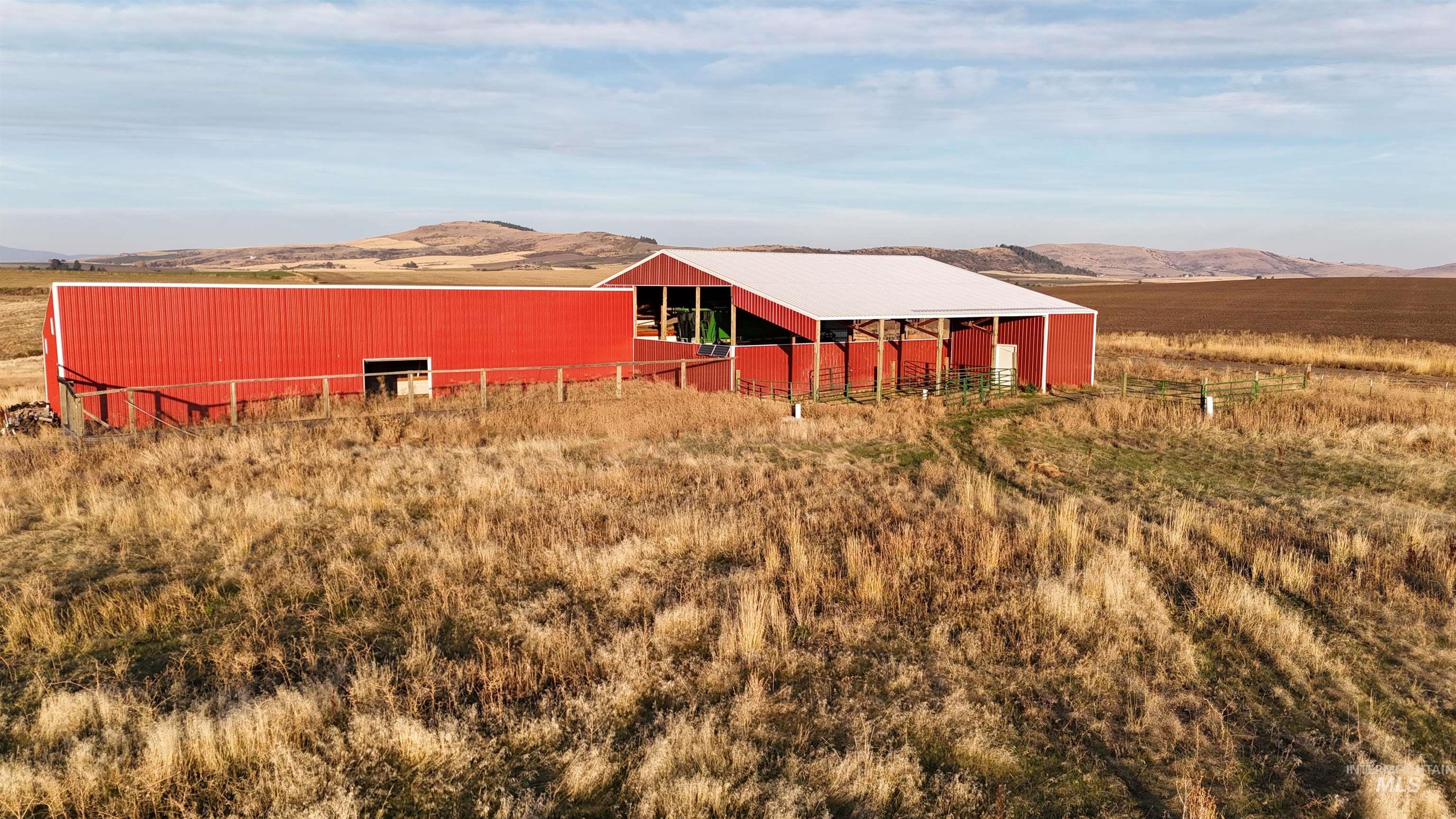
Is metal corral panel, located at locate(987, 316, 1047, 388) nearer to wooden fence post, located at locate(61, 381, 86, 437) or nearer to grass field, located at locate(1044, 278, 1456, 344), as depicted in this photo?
wooden fence post, located at locate(61, 381, 86, 437)

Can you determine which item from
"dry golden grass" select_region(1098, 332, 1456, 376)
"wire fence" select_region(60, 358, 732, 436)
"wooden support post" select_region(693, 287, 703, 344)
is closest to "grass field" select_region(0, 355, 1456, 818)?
"wire fence" select_region(60, 358, 732, 436)

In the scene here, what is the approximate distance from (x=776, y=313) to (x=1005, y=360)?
1036cm

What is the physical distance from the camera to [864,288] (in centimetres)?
3058

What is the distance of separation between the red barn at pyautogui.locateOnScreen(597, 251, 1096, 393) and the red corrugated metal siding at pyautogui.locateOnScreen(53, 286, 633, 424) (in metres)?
2.84

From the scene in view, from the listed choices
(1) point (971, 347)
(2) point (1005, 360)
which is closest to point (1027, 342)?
(2) point (1005, 360)

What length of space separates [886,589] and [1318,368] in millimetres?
36173

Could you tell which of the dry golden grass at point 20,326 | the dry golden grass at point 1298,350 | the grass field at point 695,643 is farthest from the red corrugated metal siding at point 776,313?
the dry golden grass at point 20,326

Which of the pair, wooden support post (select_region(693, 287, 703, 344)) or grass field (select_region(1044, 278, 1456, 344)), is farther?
grass field (select_region(1044, 278, 1456, 344))

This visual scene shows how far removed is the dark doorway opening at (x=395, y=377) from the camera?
968 inches

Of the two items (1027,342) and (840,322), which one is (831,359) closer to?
(840,322)

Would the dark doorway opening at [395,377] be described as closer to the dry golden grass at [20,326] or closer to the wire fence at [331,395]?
the wire fence at [331,395]

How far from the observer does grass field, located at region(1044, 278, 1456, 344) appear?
5538 centimetres

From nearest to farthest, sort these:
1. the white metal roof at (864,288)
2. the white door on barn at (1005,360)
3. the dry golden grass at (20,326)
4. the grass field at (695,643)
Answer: the grass field at (695,643) < the white metal roof at (864,288) < the white door on barn at (1005,360) < the dry golden grass at (20,326)

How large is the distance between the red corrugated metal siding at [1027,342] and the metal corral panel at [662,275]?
37.2ft
